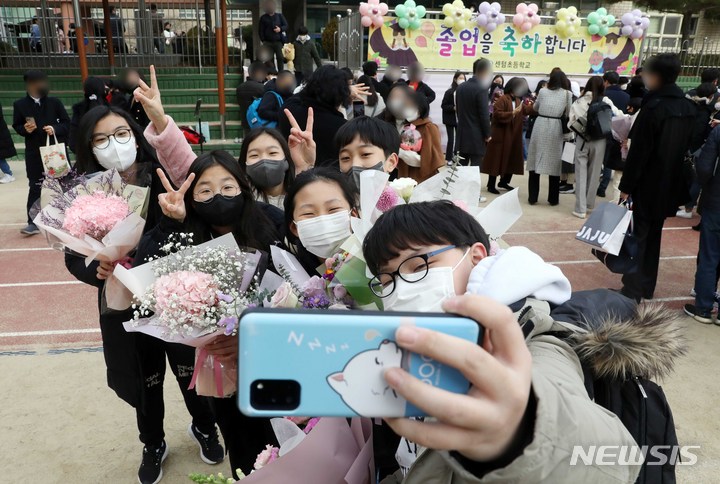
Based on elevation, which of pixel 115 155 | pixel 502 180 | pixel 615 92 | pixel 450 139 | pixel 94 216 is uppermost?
pixel 615 92

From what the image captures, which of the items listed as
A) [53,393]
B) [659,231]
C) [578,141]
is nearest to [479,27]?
[578,141]

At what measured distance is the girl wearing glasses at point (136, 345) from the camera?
2.48m

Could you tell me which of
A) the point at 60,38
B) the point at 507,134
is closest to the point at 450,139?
the point at 507,134

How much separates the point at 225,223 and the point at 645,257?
4.03 m

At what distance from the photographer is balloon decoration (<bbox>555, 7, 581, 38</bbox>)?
36.2 ft

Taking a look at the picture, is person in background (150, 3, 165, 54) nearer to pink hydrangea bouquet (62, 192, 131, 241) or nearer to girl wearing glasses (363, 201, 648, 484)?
pink hydrangea bouquet (62, 192, 131, 241)

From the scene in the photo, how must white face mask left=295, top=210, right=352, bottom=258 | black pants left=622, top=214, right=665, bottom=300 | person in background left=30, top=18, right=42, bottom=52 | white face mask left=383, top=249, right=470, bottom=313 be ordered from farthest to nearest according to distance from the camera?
person in background left=30, top=18, right=42, bottom=52
black pants left=622, top=214, right=665, bottom=300
white face mask left=295, top=210, right=352, bottom=258
white face mask left=383, top=249, right=470, bottom=313

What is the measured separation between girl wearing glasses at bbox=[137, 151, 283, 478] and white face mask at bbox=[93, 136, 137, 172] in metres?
0.68

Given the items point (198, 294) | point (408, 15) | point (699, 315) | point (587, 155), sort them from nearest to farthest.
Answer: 1. point (198, 294)
2. point (699, 315)
3. point (587, 155)
4. point (408, 15)

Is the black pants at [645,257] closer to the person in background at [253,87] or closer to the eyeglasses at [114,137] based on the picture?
the eyeglasses at [114,137]

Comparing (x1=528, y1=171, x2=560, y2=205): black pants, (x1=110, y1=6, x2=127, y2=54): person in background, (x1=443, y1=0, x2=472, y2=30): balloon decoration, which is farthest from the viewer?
(x1=110, y1=6, x2=127, y2=54): person in background

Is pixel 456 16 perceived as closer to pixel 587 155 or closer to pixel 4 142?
pixel 587 155

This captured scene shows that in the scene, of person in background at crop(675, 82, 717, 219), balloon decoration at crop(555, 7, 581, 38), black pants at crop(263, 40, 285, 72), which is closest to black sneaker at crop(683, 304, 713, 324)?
person in background at crop(675, 82, 717, 219)

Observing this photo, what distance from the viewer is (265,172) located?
8.79 ft
